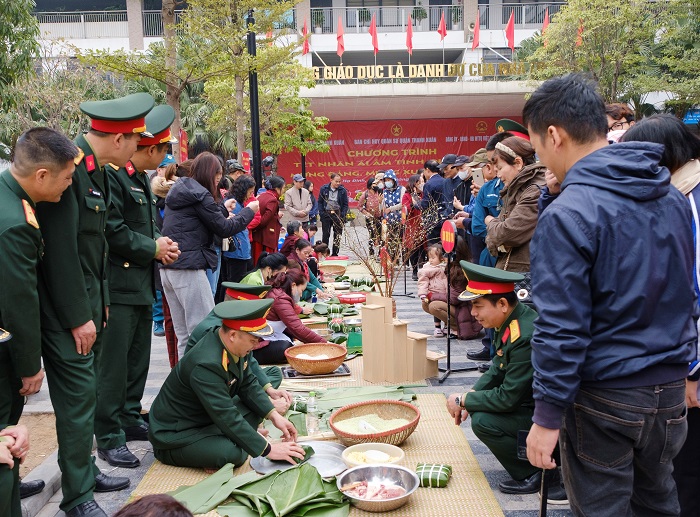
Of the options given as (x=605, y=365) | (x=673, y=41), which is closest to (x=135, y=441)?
(x=605, y=365)

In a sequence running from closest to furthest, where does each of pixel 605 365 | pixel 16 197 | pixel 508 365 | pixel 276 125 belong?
pixel 605 365
pixel 16 197
pixel 508 365
pixel 276 125

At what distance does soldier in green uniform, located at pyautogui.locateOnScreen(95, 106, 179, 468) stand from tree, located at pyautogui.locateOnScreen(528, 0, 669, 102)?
13.2m

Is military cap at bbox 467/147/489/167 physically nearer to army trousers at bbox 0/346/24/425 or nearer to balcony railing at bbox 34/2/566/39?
army trousers at bbox 0/346/24/425

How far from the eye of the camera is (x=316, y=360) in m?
4.71

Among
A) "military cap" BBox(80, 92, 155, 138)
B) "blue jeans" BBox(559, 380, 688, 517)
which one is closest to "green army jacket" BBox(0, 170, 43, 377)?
"military cap" BBox(80, 92, 155, 138)

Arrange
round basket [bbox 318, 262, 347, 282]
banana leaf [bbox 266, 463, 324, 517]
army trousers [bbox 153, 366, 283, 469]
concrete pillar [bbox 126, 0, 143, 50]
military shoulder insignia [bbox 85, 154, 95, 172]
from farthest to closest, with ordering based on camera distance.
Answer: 1. concrete pillar [bbox 126, 0, 143, 50]
2. round basket [bbox 318, 262, 347, 282]
3. army trousers [bbox 153, 366, 283, 469]
4. military shoulder insignia [bbox 85, 154, 95, 172]
5. banana leaf [bbox 266, 463, 324, 517]

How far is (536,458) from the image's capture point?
70.0 inches

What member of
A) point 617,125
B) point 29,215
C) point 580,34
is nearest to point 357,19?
point 580,34

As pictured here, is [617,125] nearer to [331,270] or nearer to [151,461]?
[151,461]

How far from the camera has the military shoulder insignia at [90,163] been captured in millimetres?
3006

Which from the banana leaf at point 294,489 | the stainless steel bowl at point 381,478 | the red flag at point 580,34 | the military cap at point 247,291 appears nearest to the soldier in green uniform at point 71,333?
the banana leaf at point 294,489

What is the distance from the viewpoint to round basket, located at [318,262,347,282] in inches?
375

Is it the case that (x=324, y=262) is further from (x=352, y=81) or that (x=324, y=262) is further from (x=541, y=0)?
(x=541, y=0)

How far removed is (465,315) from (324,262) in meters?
5.07
